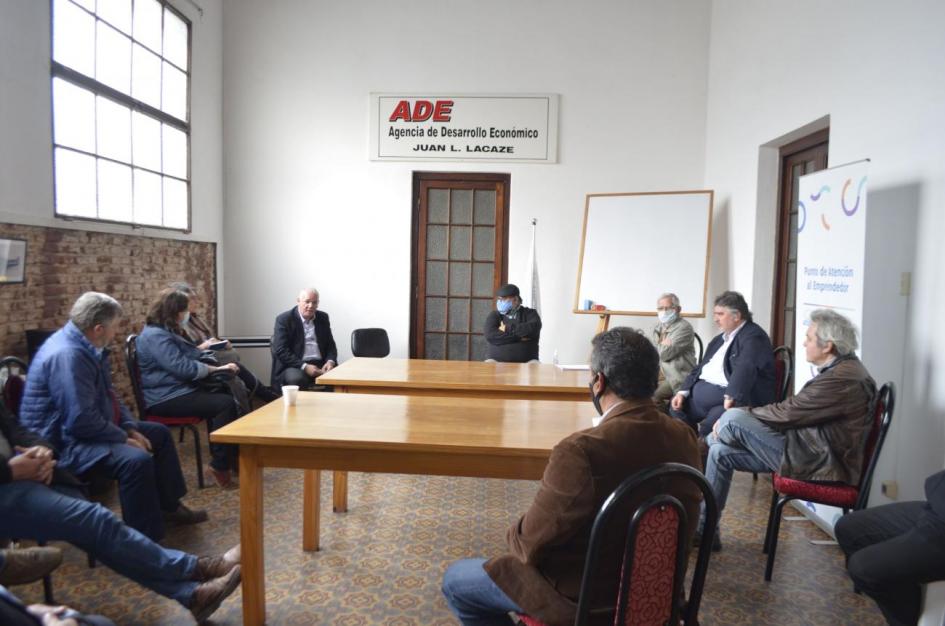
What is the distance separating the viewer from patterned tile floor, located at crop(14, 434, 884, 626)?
2.42 m

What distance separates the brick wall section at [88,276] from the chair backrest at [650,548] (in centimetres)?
354

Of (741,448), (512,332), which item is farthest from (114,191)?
(741,448)

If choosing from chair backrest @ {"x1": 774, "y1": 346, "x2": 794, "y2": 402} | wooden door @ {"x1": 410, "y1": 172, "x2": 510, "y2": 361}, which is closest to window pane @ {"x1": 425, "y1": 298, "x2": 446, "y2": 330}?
wooden door @ {"x1": 410, "y1": 172, "x2": 510, "y2": 361}

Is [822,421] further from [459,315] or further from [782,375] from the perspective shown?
[459,315]

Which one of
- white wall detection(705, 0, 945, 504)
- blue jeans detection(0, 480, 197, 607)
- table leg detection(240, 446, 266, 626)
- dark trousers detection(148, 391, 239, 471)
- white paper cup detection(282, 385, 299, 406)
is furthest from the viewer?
dark trousers detection(148, 391, 239, 471)

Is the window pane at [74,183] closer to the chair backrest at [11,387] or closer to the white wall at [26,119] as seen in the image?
the white wall at [26,119]

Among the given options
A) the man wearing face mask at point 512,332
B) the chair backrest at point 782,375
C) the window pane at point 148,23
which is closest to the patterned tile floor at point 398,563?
the chair backrest at point 782,375

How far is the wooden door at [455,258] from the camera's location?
6375 millimetres

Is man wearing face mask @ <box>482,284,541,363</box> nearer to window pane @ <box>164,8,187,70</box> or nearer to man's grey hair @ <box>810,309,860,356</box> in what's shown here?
man's grey hair @ <box>810,309,860,356</box>

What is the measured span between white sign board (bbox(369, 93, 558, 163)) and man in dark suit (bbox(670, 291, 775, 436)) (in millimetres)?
3007

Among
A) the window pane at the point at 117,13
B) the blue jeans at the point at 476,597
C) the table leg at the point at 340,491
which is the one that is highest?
the window pane at the point at 117,13

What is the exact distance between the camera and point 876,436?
260 centimetres

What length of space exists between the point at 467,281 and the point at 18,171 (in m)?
3.90

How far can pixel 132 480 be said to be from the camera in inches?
106
